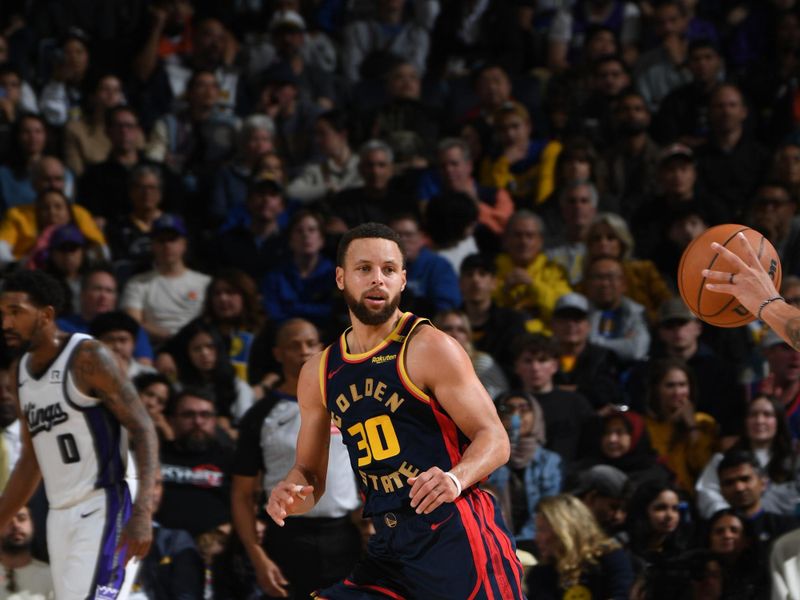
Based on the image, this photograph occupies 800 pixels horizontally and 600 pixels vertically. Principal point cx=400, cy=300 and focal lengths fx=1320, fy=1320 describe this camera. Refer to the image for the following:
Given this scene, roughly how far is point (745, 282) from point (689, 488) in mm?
4295

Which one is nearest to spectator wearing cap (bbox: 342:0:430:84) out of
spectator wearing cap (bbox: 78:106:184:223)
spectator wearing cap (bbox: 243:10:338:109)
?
spectator wearing cap (bbox: 243:10:338:109)

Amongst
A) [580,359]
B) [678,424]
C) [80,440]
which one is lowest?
[678,424]

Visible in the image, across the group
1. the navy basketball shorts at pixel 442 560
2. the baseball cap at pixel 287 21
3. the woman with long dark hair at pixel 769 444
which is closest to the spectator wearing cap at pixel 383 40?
the baseball cap at pixel 287 21

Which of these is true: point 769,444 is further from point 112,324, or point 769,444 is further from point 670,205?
point 112,324

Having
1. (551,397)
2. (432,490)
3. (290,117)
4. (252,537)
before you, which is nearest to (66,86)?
(290,117)

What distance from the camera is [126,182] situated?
11164mm

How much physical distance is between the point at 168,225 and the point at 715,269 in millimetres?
6378

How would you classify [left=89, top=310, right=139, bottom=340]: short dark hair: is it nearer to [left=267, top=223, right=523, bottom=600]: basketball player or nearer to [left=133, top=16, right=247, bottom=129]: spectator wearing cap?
[left=133, top=16, right=247, bottom=129]: spectator wearing cap

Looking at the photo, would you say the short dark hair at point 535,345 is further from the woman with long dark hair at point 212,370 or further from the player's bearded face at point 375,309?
the player's bearded face at point 375,309

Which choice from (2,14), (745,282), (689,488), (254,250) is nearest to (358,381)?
(745,282)

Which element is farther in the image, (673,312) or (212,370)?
(673,312)

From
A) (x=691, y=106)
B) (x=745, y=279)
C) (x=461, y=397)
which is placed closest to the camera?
(x=461, y=397)

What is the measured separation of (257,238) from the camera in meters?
10.9

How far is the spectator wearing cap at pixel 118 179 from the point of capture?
1113cm
